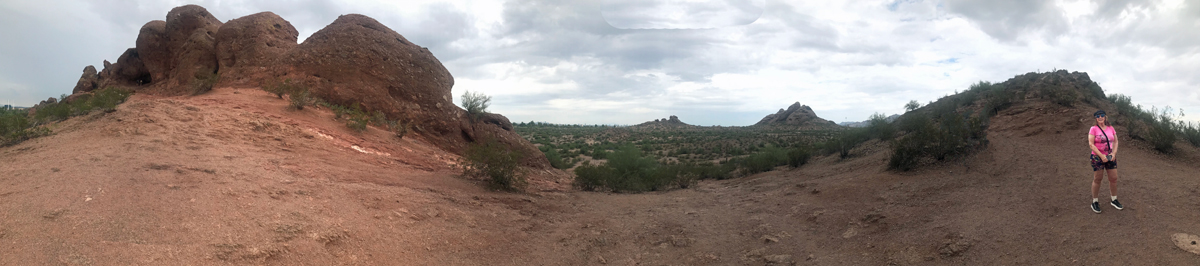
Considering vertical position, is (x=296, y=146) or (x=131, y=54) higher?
(x=131, y=54)

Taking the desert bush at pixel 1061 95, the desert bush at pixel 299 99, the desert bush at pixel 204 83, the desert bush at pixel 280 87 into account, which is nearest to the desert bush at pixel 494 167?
the desert bush at pixel 299 99

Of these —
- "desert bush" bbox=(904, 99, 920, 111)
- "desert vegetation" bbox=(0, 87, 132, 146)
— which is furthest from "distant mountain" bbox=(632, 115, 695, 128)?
"desert vegetation" bbox=(0, 87, 132, 146)

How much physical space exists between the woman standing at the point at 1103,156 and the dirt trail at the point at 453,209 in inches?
9.6

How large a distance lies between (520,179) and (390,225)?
14.6 feet

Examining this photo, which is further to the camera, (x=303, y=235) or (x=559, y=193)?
(x=559, y=193)

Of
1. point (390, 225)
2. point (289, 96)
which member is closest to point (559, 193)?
point (390, 225)

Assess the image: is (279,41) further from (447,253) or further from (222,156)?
(447,253)

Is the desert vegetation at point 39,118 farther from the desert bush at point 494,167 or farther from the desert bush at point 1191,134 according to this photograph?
the desert bush at point 1191,134

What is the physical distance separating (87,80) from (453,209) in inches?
1068

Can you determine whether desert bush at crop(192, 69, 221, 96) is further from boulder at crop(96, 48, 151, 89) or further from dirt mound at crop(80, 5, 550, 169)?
boulder at crop(96, 48, 151, 89)

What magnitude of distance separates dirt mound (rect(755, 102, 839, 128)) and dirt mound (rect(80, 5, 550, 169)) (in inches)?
2330

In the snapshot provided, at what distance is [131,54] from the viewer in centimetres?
2177

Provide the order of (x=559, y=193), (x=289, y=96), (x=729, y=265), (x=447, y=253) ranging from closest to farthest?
1. (x=447, y=253)
2. (x=729, y=265)
3. (x=559, y=193)
4. (x=289, y=96)

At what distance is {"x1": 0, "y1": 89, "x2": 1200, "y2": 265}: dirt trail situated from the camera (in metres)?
4.99
